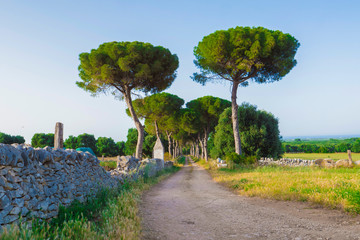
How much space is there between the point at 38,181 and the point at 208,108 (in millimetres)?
29433

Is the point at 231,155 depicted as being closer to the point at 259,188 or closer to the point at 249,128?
the point at 249,128

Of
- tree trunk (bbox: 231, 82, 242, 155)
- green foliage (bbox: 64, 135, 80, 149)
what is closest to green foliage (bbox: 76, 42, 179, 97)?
tree trunk (bbox: 231, 82, 242, 155)

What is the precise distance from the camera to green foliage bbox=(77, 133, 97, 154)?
212 feet

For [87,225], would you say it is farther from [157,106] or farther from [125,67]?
[157,106]

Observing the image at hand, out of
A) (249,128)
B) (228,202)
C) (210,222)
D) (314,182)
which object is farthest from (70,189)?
(249,128)

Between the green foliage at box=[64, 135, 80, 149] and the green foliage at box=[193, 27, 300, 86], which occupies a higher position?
the green foliage at box=[193, 27, 300, 86]

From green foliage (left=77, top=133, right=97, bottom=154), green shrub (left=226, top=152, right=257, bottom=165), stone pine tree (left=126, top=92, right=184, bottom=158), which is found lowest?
green shrub (left=226, top=152, right=257, bottom=165)

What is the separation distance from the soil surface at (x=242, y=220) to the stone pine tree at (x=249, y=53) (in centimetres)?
1190

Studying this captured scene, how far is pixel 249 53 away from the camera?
55.9 feet

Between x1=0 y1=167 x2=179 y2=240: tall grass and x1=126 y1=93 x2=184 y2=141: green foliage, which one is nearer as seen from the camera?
x1=0 y1=167 x2=179 y2=240: tall grass

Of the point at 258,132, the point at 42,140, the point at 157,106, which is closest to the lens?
the point at 258,132

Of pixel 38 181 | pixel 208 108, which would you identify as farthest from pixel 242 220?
pixel 208 108

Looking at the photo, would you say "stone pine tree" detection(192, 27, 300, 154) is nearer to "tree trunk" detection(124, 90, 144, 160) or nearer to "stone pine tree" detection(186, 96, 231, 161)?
"tree trunk" detection(124, 90, 144, 160)

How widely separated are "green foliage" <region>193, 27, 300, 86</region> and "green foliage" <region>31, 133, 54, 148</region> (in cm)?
6080
